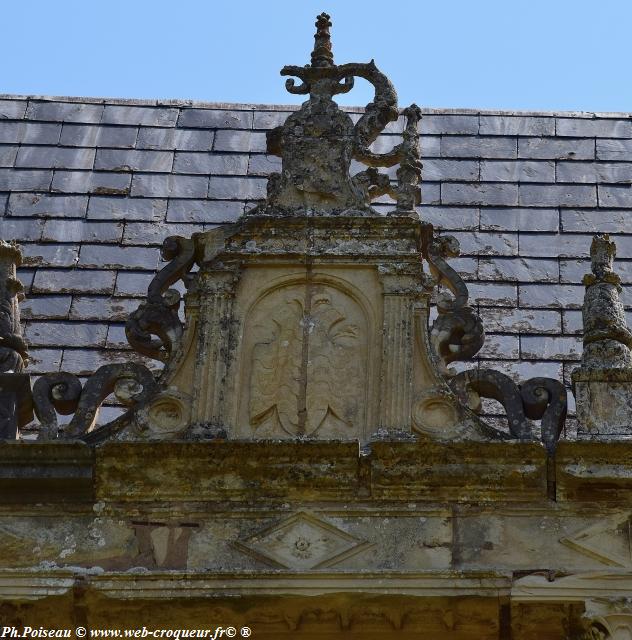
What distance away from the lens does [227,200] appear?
14594mm

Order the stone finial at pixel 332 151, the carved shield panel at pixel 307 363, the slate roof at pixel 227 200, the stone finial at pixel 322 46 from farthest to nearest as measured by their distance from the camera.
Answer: the slate roof at pixel 227 200 < the stone finial at pixel 322 46 < the stone finial at pixel 332 151 < the carved shield panel at pixel 307 363

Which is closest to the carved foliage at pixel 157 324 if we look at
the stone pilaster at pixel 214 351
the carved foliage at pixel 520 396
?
the stone pilaster at pixel 214 351

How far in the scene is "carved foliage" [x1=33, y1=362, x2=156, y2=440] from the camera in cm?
1019

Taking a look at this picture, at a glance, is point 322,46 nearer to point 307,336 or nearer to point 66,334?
point 307,336

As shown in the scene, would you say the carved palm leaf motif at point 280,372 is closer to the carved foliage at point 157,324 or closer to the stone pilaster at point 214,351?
the stone pilaster at point 214,351

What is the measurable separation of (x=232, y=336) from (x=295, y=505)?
1.12m

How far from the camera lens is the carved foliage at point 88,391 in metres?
10.2

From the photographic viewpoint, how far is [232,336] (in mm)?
10383

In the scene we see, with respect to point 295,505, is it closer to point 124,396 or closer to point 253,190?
point 124,396

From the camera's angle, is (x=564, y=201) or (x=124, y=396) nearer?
(x=124, y=396)

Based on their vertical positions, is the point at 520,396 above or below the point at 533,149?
below

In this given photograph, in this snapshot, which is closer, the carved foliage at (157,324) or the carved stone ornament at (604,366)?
the carved stone ornament at (604,366)

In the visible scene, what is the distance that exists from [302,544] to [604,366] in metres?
1.80

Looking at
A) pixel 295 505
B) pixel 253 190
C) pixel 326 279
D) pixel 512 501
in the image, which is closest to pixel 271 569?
pixel 295 505
